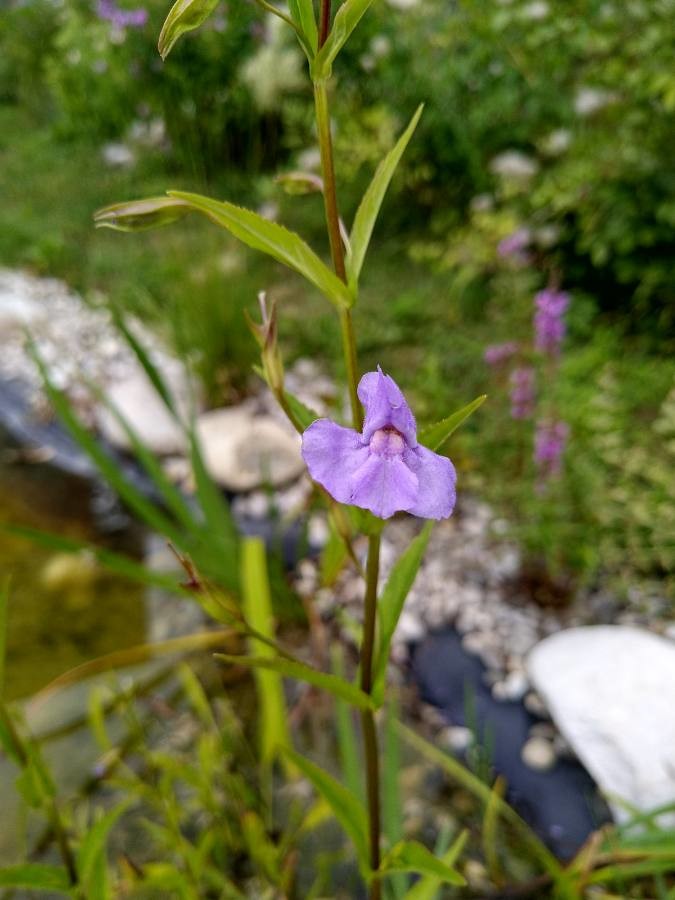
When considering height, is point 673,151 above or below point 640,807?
above

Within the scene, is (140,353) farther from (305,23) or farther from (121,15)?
(121,15)

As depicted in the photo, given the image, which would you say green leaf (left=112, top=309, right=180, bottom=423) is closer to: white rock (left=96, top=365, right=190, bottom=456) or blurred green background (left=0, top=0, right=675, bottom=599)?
blurred green background (left=0, top=0, right=675, bottom=599)

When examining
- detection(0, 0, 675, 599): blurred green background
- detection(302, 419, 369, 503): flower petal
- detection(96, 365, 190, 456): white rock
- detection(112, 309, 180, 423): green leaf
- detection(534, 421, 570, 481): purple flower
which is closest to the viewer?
detection(302, 419, 369, 503): flower petal

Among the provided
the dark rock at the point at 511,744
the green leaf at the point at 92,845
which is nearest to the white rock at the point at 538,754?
the dark rock at the point at 511,744

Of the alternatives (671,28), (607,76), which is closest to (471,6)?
(607,76)

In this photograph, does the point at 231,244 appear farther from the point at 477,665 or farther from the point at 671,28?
the point at 477,665

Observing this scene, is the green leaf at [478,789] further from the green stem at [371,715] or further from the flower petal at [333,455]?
the flower petal at [333,455]

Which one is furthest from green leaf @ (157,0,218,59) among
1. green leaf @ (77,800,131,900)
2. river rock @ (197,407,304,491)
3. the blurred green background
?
river rock @ (197,407,304,491)
